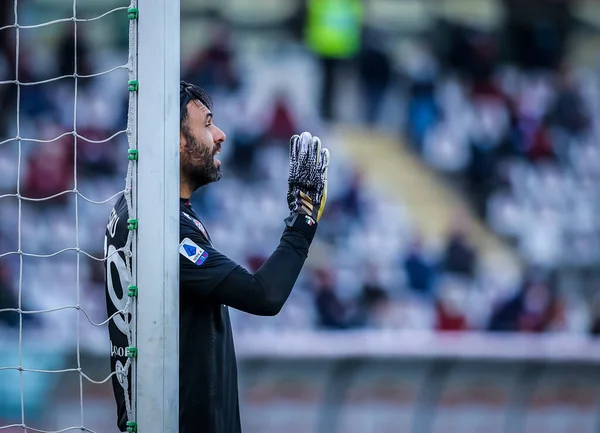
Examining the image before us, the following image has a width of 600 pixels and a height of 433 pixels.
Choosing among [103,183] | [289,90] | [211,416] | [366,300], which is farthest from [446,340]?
[211,416]

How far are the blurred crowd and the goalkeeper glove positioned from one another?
5.39 meters

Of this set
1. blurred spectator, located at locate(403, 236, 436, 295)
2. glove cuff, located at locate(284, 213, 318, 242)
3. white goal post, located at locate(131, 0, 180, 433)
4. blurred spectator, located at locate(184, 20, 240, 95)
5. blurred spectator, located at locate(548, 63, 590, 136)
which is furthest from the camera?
blurred spectator, located at locate(548, 63, 590, 136)

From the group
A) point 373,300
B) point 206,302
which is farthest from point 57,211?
point 206,302

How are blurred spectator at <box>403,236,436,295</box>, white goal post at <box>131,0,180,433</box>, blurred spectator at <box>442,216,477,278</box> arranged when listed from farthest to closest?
1. blurred spectator at <box>442,216,477,278</box>
2. blurred spectator at <box>403,236,436,295</box>
3. white goal post at <box>131,0,180,433</box>

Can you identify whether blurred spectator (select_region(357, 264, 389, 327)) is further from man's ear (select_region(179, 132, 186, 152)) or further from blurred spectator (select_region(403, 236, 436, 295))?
man's ear (select_region(179, 132, 186, 152))

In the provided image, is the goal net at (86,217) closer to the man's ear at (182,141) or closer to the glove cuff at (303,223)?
the man's ear at (182,141)

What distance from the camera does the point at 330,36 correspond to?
43.3 ft

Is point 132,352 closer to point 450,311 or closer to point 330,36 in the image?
point 450,311

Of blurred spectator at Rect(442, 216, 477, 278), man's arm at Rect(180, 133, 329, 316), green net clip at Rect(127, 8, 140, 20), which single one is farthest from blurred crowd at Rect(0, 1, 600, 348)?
green net clip at Rect(127, 8, 140, 20)

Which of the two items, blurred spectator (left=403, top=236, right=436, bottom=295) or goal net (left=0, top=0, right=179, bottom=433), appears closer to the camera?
goal net (left=0, top=0, right=179, bottom=433)

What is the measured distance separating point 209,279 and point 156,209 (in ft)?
0.82

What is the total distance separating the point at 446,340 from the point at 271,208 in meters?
3.16

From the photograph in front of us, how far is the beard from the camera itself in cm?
313

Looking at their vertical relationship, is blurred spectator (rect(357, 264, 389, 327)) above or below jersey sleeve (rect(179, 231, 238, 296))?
below
